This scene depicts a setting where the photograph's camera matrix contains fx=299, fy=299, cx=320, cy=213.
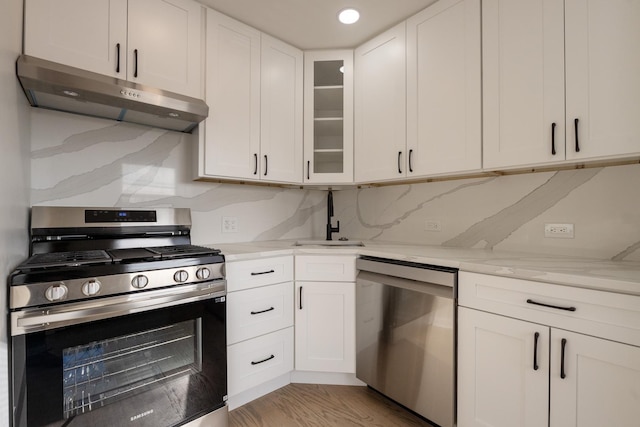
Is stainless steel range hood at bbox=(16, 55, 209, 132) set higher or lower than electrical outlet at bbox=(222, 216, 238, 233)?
higher

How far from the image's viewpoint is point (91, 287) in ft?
3.75

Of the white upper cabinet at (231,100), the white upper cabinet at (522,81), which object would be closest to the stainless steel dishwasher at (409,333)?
the white upper cabinet at (522,81)

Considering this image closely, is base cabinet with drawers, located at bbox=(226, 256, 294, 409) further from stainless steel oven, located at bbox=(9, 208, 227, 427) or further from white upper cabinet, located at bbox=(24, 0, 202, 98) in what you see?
white upper cabinet, located at bbox=(24, 0, 202, 98)

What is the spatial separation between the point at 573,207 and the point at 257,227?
6.66ft

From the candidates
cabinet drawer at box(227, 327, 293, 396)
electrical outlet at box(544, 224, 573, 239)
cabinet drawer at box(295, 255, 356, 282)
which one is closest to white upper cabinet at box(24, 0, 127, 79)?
cabinet drawer at box(295, 255, 356, 282)

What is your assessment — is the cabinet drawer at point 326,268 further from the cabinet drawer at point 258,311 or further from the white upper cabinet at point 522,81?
the white upper cabinet at point 522,81

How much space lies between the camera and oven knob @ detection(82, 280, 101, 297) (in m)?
1.13

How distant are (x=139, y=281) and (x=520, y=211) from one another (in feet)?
6.64

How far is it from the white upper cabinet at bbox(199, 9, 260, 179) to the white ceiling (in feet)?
0.35

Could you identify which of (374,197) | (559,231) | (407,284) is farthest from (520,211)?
(374,197)

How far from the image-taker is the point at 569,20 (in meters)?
1.33

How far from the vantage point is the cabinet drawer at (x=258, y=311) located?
1698 mm

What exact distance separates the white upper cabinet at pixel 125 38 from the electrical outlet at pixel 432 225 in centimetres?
176

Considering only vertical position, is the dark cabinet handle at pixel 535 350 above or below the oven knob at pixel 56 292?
below
